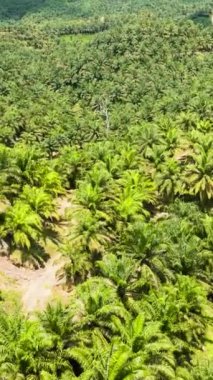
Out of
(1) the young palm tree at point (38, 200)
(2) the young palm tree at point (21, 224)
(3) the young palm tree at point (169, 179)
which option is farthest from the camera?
(3) the young palm tree at point (169, 179)

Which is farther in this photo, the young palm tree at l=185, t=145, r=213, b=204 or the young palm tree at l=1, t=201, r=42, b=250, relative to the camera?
the young palm tree at l=185, t=145, r=213, b=204

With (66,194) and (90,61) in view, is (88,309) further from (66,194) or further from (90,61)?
(90,61)

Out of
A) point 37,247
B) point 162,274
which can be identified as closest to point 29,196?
point 37,247

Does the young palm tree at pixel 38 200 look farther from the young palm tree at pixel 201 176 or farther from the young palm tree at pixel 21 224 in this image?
the young palm tree at pixel 201 176

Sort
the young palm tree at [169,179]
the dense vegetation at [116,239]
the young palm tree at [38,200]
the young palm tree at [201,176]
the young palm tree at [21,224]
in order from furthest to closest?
the young palm tree at [169,179]
the young palm tree at [201,176]
the young palm tree at [38,200]
the young palm tree at [21,224]
the dense vegetation at [116,239]

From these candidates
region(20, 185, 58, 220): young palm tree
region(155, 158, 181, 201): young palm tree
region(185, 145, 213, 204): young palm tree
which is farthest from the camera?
region(155, 158, 181, 201): young palm tree

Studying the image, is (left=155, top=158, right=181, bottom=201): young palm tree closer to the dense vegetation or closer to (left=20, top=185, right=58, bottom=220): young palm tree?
the dense vegetation

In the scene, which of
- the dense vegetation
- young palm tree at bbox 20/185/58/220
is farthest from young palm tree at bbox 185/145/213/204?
young palm tree at bbox 20/185/58/220

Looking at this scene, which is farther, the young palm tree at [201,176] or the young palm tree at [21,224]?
the young palm tree at [201,176]

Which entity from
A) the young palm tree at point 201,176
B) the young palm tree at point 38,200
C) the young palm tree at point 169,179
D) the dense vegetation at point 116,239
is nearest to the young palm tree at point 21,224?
the dense vegetation at point 116,239

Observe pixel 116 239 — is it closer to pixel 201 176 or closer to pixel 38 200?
pixel 38 200

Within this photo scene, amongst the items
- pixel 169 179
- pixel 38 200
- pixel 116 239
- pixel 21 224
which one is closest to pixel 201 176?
pixel 169 179
